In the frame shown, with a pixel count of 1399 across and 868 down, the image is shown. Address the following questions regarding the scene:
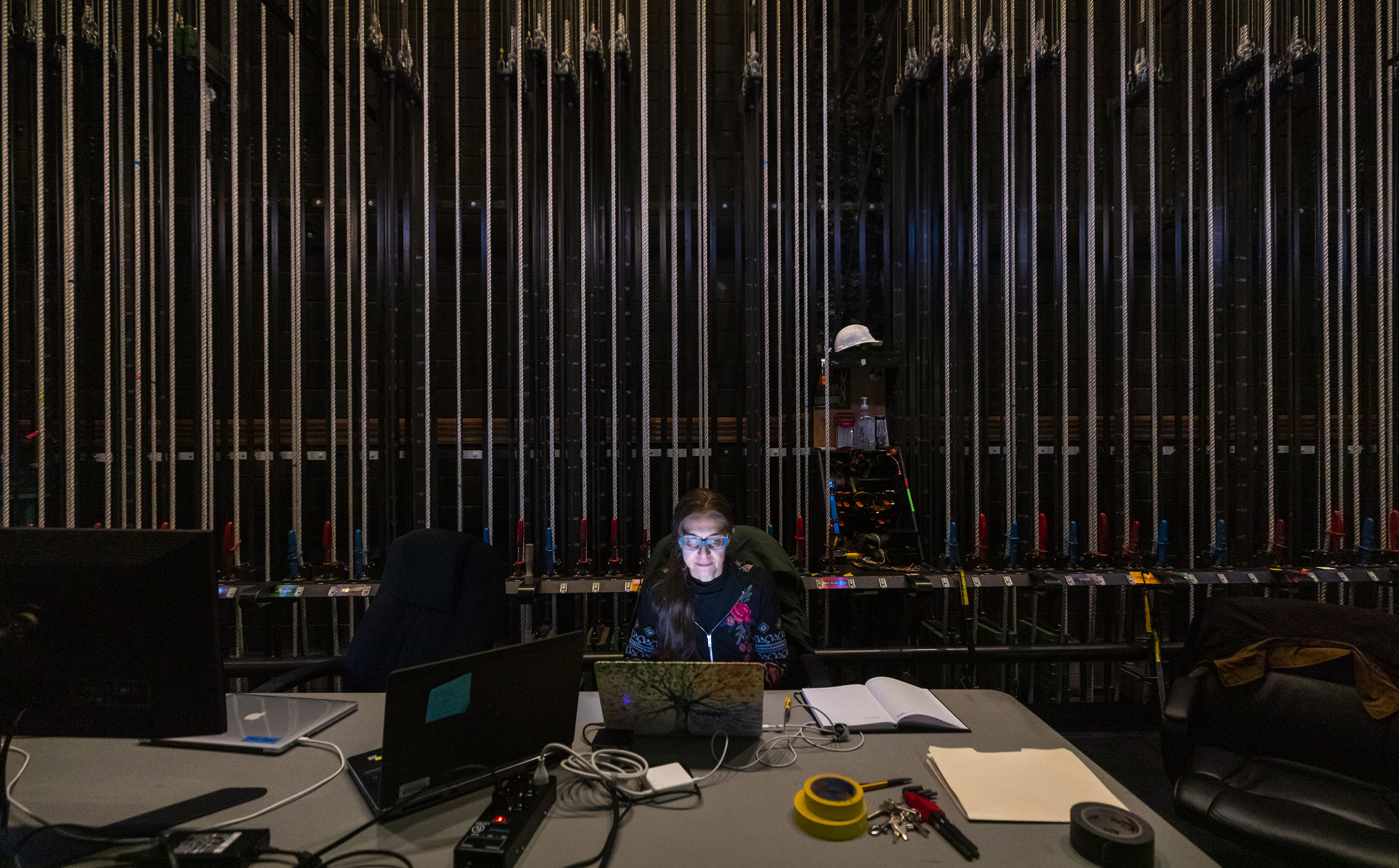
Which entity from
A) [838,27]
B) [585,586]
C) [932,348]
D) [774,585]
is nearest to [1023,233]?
[932,348]

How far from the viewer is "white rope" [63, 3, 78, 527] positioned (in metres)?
2.71

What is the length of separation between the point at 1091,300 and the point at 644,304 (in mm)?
1976

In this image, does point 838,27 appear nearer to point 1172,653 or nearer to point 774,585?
point 774,585

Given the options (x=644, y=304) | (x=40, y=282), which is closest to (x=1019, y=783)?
(x=644, y=304)

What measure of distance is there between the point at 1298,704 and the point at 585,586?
2281mm

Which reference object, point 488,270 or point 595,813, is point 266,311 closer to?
point 488,270

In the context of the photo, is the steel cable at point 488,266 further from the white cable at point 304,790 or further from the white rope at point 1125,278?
the white rope at point 1125,278

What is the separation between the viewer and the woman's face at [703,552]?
1.97m

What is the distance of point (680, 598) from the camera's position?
2.02 meters

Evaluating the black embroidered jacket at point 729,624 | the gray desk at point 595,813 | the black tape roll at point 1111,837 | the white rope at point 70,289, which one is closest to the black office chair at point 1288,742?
the gray desk at point 595,813

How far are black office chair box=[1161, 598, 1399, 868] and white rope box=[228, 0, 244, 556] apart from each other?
11.4 feet

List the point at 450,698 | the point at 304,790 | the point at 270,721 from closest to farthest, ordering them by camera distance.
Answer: the point at 450,698, the point at 304,790, the point at 270,721

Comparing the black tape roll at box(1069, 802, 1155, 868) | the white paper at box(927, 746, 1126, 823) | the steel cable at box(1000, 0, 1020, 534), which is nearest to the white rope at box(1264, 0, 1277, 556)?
the steel cable at box(1000, 0, 1020, 534)

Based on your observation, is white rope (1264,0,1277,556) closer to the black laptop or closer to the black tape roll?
the black tape roll
